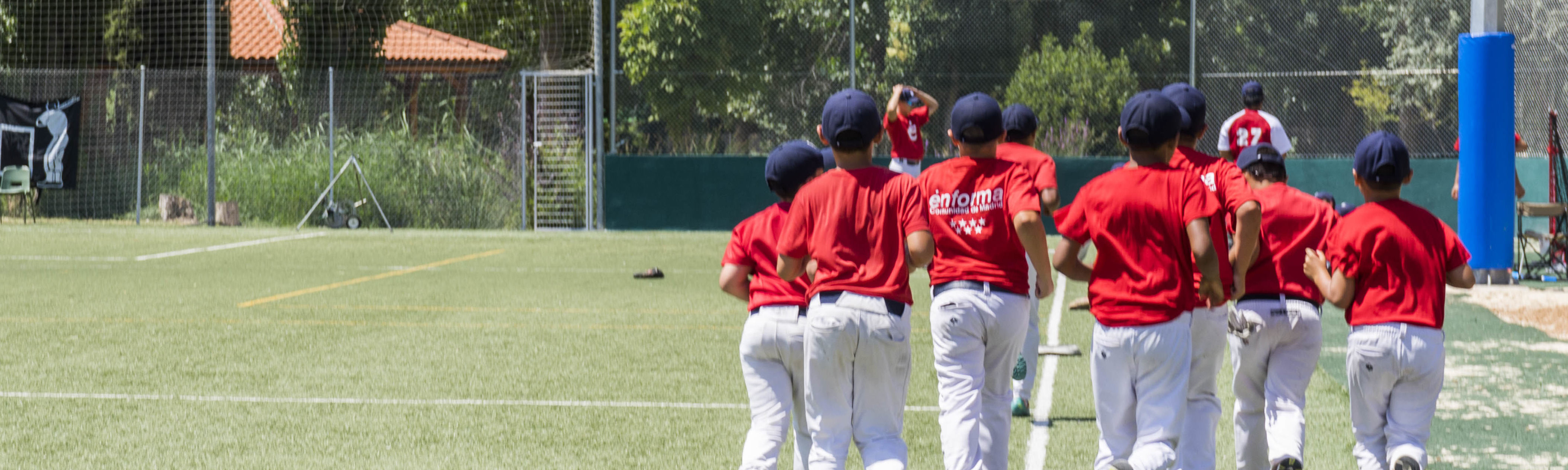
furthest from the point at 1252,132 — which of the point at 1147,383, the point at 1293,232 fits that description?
the point at 1147,383

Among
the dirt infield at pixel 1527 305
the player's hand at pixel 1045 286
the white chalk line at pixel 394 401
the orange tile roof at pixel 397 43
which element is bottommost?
the white chalk line at pixel 394 401

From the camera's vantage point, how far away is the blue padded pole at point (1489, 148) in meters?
13.9

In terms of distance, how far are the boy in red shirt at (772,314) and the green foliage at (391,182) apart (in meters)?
19.5

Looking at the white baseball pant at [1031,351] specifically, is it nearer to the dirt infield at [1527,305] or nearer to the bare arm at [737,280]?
the bare arm at [737,280]

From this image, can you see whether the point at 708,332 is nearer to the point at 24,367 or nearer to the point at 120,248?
the point at 24,367

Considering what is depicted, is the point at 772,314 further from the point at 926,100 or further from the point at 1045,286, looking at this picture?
the point at 926,100

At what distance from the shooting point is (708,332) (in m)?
10.8

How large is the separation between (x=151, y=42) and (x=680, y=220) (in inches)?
513

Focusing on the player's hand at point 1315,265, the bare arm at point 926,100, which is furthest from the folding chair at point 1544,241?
the player's hand at point 1315,265

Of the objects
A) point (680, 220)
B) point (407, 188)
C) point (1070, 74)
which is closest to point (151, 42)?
point (407, 188)

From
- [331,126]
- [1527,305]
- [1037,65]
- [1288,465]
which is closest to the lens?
[1288,465]

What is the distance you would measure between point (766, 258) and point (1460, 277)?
2.44m

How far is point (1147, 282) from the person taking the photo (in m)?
4.74

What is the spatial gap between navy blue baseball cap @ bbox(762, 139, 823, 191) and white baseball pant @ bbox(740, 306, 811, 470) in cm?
45
